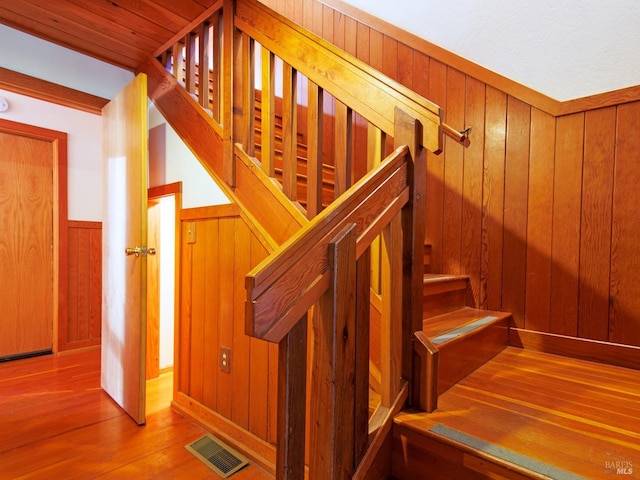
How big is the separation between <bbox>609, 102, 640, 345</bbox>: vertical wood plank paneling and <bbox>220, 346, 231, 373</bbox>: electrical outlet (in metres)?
1.90

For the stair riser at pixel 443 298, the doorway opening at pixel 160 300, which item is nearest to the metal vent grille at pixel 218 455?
the doorway opening at pixel 160 300

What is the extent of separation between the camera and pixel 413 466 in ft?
3.40

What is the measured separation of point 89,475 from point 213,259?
1.13 meters

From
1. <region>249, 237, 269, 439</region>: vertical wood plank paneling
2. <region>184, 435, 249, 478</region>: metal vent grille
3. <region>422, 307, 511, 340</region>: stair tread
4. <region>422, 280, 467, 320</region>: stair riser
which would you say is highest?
<region>422, 280, 467, 320</region>: stair riser

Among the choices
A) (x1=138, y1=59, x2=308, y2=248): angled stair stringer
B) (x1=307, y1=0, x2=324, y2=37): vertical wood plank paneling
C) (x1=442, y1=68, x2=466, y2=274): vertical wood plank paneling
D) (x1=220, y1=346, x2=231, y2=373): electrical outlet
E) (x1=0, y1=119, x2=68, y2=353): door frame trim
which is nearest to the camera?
(x1=138, y1=59, x2=308, y2=248): angled stair stringer

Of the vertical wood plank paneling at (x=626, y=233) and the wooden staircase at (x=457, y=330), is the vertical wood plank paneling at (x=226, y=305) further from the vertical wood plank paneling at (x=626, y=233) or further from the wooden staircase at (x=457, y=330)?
the vertical wood plank paneling at (x=626, y=233)

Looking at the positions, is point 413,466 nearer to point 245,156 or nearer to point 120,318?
point 245,156

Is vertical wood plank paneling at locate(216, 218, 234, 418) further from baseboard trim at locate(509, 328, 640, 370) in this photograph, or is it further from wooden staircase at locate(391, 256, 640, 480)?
baseboard trim at locate(509, 328, 640, 370)

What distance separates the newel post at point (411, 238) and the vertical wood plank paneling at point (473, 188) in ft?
3.15

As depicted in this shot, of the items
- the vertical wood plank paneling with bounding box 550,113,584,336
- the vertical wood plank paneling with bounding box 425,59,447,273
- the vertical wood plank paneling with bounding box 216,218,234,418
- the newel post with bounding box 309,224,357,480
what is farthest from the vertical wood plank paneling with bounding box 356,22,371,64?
the newel post with bounding box 309,224,357,480

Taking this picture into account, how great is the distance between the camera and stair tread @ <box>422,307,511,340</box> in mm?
1480

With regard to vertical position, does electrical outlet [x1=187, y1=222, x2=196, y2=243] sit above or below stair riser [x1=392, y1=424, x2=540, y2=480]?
above

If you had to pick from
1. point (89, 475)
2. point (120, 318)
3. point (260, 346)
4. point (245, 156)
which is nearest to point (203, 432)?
point (89, 475)

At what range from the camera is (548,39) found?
5.76 ft
